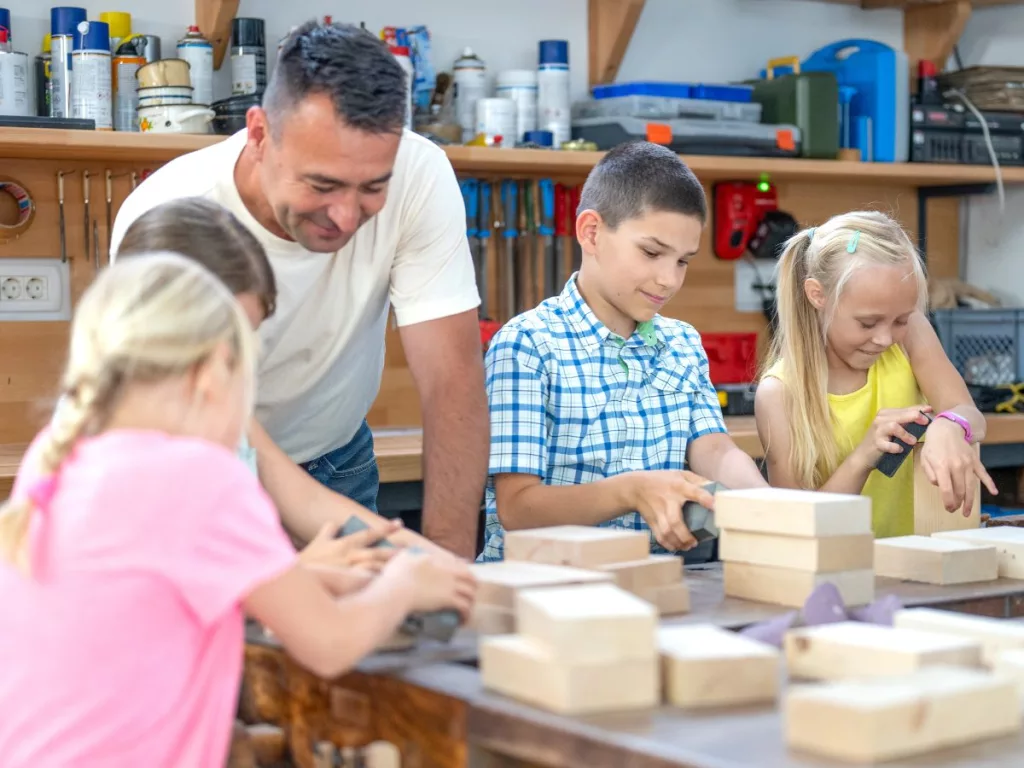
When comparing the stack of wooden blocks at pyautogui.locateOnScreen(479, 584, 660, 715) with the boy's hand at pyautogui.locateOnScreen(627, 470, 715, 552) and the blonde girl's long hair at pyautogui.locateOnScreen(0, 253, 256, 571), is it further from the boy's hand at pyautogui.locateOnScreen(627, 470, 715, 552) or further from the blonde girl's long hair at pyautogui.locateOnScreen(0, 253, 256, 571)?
the boy's hand at pyautogui.locateOnScreen(627, 470, 715, 552)

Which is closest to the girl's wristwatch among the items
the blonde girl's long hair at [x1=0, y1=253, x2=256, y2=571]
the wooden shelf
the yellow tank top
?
the yellow tank top

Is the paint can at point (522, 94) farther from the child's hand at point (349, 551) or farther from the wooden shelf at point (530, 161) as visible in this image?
the child's hand at point (349, 551)

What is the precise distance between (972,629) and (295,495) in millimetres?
759

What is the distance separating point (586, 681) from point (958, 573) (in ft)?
2.45

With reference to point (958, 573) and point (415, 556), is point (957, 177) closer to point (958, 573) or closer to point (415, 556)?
Answer: point (958, 573)

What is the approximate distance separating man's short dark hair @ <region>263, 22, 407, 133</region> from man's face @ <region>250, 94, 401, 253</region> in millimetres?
12

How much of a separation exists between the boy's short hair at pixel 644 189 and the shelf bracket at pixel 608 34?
1.60m

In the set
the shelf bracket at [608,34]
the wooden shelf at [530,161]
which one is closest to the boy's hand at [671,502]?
the wooden shelf at [530,161]

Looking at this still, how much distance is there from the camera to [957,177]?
400 cm

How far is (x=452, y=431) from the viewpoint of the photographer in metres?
1.95

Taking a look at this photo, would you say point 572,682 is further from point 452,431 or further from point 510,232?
point 510,232

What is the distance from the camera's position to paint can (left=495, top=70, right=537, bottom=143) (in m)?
3.46

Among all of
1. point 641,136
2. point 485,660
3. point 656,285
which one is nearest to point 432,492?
→ point 656,285

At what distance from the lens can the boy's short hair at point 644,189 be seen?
2076 millimetres
